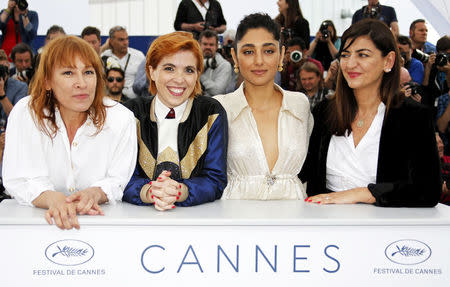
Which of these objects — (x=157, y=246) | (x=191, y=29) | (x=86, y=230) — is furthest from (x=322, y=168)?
(x=191, y=29)

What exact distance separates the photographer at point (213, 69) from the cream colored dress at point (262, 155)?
273 centimetres

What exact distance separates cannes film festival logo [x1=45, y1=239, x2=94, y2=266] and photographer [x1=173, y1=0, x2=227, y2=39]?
4.51 metres

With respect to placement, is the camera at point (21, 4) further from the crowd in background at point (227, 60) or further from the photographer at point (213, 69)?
the photographer at point (213, 69)

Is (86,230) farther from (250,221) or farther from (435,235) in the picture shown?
(435,235)

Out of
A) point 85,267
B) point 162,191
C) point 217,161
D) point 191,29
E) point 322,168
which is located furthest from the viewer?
point 191,29

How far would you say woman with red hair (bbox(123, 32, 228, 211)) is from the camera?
7.43ft

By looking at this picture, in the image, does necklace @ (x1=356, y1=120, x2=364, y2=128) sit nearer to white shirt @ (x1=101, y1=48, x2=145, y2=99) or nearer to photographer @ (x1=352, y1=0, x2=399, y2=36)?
white shirt @ (x1=101, y1=48, x2=145, y2=99)

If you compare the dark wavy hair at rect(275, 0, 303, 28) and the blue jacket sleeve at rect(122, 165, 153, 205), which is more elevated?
the dark wavy hair at rect(275, 0, 303, 28)

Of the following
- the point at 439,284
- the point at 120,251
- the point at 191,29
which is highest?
the point at 191,29

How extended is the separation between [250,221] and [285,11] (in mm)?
4662

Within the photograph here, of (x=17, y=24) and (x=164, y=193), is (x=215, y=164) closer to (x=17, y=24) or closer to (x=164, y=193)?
(x=164, y=193)

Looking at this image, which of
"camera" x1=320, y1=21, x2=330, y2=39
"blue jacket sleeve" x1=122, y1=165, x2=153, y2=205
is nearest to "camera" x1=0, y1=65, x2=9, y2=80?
"blue jacket sleeve" x1=122, y1=165, x2=153, y2=205

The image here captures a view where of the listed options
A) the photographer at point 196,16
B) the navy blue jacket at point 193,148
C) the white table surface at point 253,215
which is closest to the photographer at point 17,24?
the photographer at point 196,16

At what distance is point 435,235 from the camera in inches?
71.3
